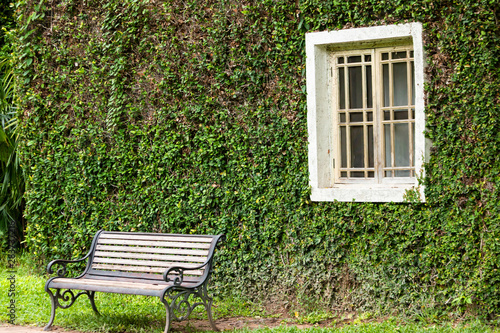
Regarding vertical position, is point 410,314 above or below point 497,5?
below

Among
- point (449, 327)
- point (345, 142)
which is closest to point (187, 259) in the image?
point (345, 142)

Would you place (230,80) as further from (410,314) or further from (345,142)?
(410,314)

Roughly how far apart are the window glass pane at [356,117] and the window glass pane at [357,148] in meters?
0.08

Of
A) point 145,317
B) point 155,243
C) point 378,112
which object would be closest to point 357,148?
point 378,112

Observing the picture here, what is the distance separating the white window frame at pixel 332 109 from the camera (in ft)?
19.0

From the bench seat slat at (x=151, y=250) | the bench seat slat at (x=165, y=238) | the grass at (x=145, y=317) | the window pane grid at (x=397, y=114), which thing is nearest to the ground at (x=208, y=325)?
the grass at (x=145, y=317)

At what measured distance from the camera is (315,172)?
20.7 feet

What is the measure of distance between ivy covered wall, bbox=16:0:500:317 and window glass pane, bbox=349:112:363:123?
1.79 ft

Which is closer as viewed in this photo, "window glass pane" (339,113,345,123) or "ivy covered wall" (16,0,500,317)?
"ivy covered wall" (16,0,500,317)

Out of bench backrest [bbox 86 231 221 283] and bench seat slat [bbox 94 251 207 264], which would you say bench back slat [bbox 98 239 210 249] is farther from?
bench seat slat [bbox 94 251 207 264]

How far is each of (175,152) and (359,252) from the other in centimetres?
262

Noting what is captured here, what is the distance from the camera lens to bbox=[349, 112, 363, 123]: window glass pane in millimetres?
6379

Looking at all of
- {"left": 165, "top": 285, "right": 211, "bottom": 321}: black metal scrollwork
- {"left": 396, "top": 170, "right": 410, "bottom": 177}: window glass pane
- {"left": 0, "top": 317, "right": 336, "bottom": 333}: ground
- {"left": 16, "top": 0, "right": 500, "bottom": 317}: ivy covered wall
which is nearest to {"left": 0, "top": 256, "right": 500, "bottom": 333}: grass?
{"left": 0, "top": 317, "right": 336, "bottom": 333}: ground

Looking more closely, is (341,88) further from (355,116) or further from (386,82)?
(386,82)
